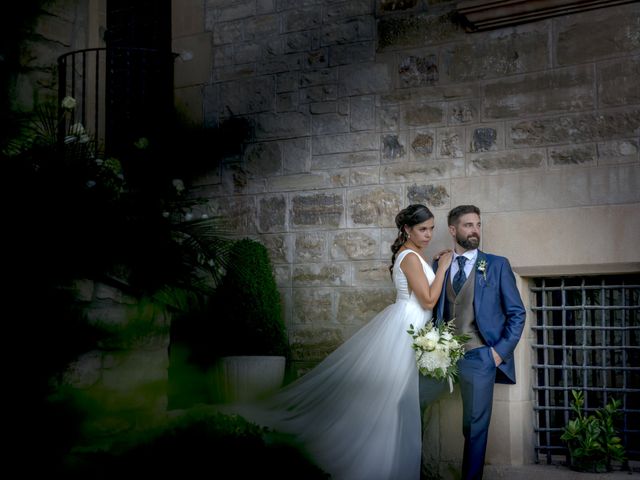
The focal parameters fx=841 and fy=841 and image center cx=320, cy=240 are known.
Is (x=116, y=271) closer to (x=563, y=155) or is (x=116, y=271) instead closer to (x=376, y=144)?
(x=563, y=155)

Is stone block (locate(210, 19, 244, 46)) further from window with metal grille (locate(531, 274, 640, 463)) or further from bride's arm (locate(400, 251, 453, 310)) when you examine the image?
window with metal grille (locate(531, 274, 640, 463))

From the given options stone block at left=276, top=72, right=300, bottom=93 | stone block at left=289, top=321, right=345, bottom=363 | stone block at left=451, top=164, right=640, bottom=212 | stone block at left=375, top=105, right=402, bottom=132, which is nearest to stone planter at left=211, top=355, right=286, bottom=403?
stone block at left=289, top=321, right=345, bottom=363

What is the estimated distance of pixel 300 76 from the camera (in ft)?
19.3

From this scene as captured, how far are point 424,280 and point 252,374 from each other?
1.25 meters

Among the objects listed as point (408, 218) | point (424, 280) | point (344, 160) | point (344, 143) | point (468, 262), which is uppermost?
point (344, 143)

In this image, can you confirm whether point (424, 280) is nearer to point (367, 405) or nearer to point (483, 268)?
point (483, 268)

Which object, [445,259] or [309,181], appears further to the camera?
[309,181]

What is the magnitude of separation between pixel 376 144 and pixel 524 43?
3.72 feet

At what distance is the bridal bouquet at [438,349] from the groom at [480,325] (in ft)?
0.26

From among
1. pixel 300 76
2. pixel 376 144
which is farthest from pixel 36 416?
pixel 300 76

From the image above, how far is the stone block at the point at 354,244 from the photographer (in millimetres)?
5527

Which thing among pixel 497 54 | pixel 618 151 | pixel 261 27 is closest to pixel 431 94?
pixel 497 54

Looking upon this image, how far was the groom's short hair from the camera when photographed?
4840 millimetres

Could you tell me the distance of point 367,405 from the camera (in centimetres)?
472
